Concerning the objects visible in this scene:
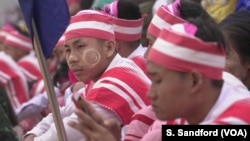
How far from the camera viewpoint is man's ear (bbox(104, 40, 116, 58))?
6316 millimetres

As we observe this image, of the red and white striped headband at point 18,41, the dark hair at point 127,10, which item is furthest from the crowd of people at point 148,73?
the red and white striped headband at point 18,41

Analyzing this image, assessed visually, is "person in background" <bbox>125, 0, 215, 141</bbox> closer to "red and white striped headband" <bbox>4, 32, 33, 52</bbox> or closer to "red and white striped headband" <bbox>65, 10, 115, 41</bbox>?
"red and white striped headband" <bbox>65, 10, 115, 41</bbox>

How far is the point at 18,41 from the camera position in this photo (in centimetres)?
1239

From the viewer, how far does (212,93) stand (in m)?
4.54

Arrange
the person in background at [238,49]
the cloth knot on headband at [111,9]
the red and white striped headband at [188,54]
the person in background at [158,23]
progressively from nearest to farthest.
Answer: the red and white striped headband at [188,54] → the person in background at [158,23] → the person in background at [238,49] → the cloth knot on headband at [111,9]

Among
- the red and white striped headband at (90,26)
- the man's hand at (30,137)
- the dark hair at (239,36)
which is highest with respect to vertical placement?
the dark hair at (239,36)

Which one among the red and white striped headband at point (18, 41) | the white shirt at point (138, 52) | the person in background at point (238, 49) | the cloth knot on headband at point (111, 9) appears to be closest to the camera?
the person in background at point (238, 49)

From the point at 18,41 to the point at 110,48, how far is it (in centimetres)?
616

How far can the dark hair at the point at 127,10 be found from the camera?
22.9 ft

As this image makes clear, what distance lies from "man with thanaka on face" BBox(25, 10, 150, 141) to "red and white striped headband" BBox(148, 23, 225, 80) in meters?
1.37

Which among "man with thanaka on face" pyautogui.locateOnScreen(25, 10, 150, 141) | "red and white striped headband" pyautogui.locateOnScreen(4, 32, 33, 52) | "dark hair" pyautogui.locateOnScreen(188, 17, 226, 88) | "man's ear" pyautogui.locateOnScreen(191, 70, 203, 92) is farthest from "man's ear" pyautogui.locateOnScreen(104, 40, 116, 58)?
"red and white striped headband" pyautogui.locateOnScreen(4, 32, 33, 52)

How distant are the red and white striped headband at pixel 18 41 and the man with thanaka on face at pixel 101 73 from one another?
5.83 meters

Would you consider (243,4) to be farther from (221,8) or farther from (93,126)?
(93,126)

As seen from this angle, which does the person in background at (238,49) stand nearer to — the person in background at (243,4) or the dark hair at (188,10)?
the dark hair at (188,10)
